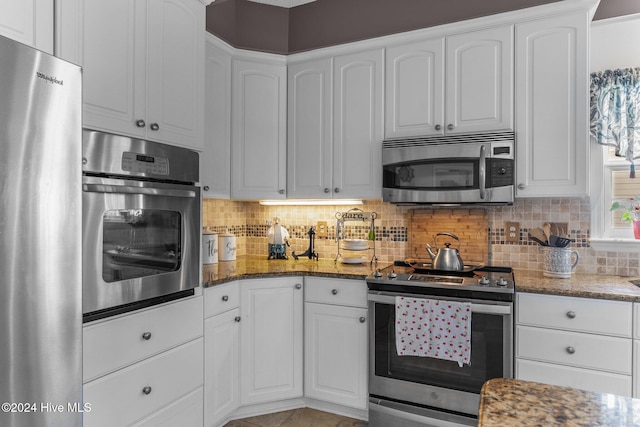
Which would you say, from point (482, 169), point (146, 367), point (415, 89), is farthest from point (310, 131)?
point (146, 367)

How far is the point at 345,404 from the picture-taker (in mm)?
2504

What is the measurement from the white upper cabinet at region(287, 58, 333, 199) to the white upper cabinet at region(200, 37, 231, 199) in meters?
0.46

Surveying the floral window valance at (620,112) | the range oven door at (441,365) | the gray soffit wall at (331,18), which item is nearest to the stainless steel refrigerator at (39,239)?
the range oven door at (441,365)

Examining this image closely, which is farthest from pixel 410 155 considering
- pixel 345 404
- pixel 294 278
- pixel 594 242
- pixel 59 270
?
pixel 59 270

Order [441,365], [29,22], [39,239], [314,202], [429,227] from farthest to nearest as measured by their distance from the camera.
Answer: [314,202]
[429,227]
[441,365]
[29,22]
[39,239]

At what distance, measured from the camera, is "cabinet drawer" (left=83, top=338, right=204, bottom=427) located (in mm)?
1574

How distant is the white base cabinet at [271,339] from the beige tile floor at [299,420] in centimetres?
11

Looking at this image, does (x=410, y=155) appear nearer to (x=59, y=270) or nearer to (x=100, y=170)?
(x=100, y=170)

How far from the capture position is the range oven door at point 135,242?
5.03ft

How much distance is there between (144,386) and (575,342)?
6.86 feet

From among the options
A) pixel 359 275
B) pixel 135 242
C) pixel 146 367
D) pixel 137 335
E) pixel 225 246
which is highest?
pixel 135 242

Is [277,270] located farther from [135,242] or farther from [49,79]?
[49,79]

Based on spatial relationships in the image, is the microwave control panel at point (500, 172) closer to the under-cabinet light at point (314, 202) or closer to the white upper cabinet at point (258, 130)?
the under-cabinet light at point (314, 202)

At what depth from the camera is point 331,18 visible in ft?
9.70
